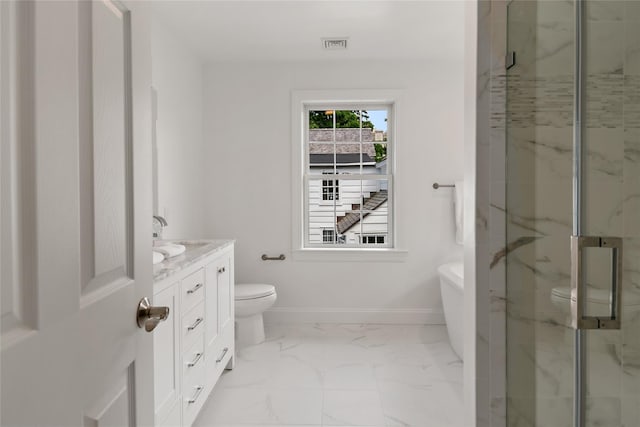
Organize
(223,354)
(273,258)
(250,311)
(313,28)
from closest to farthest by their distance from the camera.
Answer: (223,354) < (313,28) < (250,311) < (273,258)

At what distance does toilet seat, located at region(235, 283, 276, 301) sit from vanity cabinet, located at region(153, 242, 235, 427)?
0.44 meters

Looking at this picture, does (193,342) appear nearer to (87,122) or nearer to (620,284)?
(87,122)

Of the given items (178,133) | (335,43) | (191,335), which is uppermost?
(335,43)

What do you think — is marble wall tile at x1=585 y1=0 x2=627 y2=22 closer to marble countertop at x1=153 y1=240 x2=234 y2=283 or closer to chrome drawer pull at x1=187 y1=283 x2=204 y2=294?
marble countertop at x1=153 y1=240 x2=234 y2=283

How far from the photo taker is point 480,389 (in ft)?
4.19

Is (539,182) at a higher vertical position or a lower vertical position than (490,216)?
higher

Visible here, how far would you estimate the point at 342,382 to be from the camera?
2.57 m

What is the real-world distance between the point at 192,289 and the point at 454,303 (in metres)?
1.96

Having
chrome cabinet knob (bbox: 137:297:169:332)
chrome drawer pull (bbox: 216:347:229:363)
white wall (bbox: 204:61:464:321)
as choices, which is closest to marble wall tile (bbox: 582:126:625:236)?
chrome cabinet knob (bbox: 137:297:169:332)

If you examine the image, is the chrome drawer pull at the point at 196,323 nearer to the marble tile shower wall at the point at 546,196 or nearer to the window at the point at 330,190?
the marble tile shower wall at the point at 546,196

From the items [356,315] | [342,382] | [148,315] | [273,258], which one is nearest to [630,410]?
[148,315]

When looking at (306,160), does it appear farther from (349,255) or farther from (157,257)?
(157,257)

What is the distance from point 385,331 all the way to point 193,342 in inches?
80.1

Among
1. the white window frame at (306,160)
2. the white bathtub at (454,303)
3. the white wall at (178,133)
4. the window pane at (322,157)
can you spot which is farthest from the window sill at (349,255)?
the white wall at (178,133)
